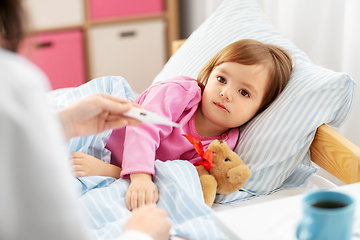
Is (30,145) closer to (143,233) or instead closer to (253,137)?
(143,233)

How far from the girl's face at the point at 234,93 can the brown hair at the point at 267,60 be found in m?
0.02

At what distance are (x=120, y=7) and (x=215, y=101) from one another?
155cm

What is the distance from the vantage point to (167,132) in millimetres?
1059

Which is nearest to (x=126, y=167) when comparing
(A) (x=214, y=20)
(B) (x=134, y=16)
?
(A) (x=214, y=20)

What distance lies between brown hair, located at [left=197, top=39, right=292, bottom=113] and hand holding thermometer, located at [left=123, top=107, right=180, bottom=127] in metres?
0.49

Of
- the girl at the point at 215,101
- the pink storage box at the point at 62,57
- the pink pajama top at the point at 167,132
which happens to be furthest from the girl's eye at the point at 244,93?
the pink storage box at the point at 62,57

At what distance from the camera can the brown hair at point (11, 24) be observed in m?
0.48

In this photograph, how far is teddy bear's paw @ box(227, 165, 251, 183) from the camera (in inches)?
37.3

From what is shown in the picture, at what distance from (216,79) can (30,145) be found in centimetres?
83

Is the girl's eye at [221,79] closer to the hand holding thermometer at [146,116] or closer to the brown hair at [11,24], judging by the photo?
the hand holding thermometer at [146,116]

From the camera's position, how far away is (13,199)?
0.38 m

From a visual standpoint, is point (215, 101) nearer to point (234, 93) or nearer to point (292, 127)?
point (234, 93)

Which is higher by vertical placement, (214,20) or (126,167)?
(214,20)

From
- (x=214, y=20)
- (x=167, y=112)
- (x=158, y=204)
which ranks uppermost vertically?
(x=214, y=20)
